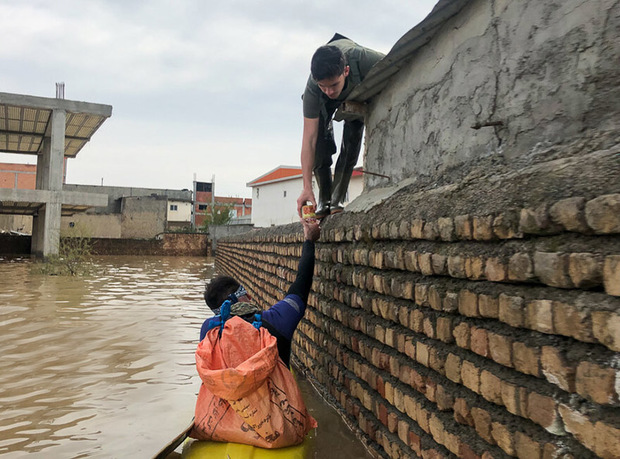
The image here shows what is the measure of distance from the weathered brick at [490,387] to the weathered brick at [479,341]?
63 millimetres

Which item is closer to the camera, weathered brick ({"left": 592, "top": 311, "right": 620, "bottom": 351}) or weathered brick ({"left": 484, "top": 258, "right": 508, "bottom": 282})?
weathered brick ({"left": 592, "top": 311, "right": 620, "bottom": 351})

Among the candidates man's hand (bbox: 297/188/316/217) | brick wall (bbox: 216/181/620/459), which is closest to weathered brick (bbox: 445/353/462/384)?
brick wall (bbox: 216/181/620/459)

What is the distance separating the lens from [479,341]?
1.54 m

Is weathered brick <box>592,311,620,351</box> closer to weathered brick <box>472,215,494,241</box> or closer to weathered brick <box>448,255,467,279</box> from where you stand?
weathered brick <box>472,215,494,241</box>

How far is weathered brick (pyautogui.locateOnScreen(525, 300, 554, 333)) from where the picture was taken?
124 centimetres

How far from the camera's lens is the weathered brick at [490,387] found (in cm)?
144

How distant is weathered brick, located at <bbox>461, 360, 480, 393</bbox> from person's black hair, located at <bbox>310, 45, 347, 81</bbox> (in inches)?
76.3

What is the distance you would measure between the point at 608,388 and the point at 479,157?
57.9 inches

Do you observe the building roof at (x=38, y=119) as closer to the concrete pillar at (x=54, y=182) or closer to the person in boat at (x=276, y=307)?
the concrete pillar at (x=54, y=182)

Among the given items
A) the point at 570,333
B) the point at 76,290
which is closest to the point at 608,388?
the point at 570,333

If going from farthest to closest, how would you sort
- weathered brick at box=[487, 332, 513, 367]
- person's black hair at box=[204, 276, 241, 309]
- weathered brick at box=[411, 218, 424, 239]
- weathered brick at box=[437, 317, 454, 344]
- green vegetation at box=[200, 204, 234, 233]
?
green vegetation at box=[200, 204, 234, 233]
person's black hair at box=[204, 276, 241, 309]
weathered brick at box=[411, 218, 424, 239]
weathered brick at box=[437, 317, 454, 344]
weathered brick at box=[487, 332, 513, 367]

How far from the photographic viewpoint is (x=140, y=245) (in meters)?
24.0

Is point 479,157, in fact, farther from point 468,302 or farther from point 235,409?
point 235,409

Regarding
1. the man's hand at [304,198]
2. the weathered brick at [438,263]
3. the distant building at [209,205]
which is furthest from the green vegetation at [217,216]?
the weathered brick at [438,263]
